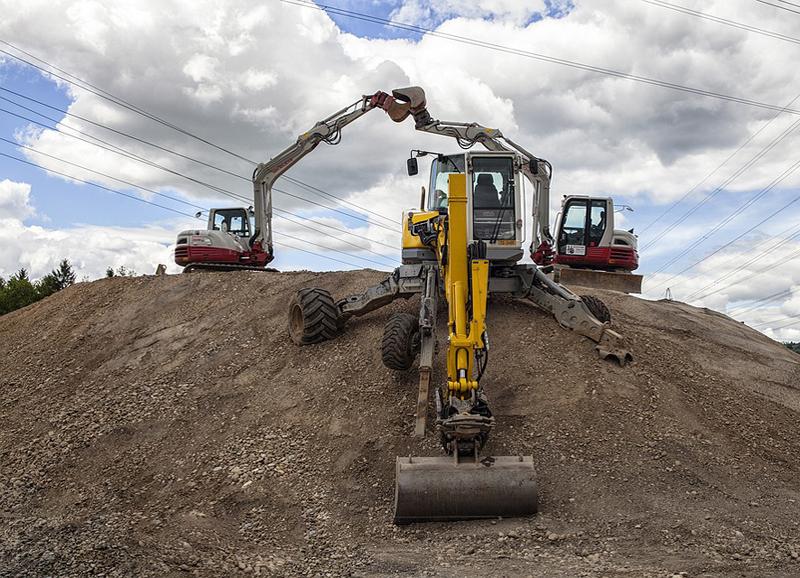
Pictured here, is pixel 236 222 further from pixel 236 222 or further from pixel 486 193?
pixel 486 193

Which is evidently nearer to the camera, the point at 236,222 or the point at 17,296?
the point at 236,222

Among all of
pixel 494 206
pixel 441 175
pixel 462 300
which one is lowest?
pixel 462 300

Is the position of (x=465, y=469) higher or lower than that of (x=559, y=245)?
lower

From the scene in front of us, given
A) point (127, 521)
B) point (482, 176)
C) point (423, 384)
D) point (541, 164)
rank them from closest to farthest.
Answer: point (127, 521) < point (423, 384) < point (482, 176) < point (541, 164)

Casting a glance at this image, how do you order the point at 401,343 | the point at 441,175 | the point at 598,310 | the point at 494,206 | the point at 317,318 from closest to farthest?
1. the point at 401,343
2. the point at 494,206
3. the point at 598,310
4. the point at 441,175
5. the point at 317,318

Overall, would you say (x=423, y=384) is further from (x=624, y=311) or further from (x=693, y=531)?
(x=624, y=311)

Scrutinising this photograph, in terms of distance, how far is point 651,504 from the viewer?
8.23 metres

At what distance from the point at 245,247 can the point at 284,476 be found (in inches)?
485

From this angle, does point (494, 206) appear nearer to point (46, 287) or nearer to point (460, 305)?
point (460, 305)

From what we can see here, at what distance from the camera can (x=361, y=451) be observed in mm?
9789

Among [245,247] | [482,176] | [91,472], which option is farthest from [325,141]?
[91,472]

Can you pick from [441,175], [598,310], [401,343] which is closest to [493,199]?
[441,175]

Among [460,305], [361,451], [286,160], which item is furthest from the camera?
[286,160]

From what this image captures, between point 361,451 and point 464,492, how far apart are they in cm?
237
